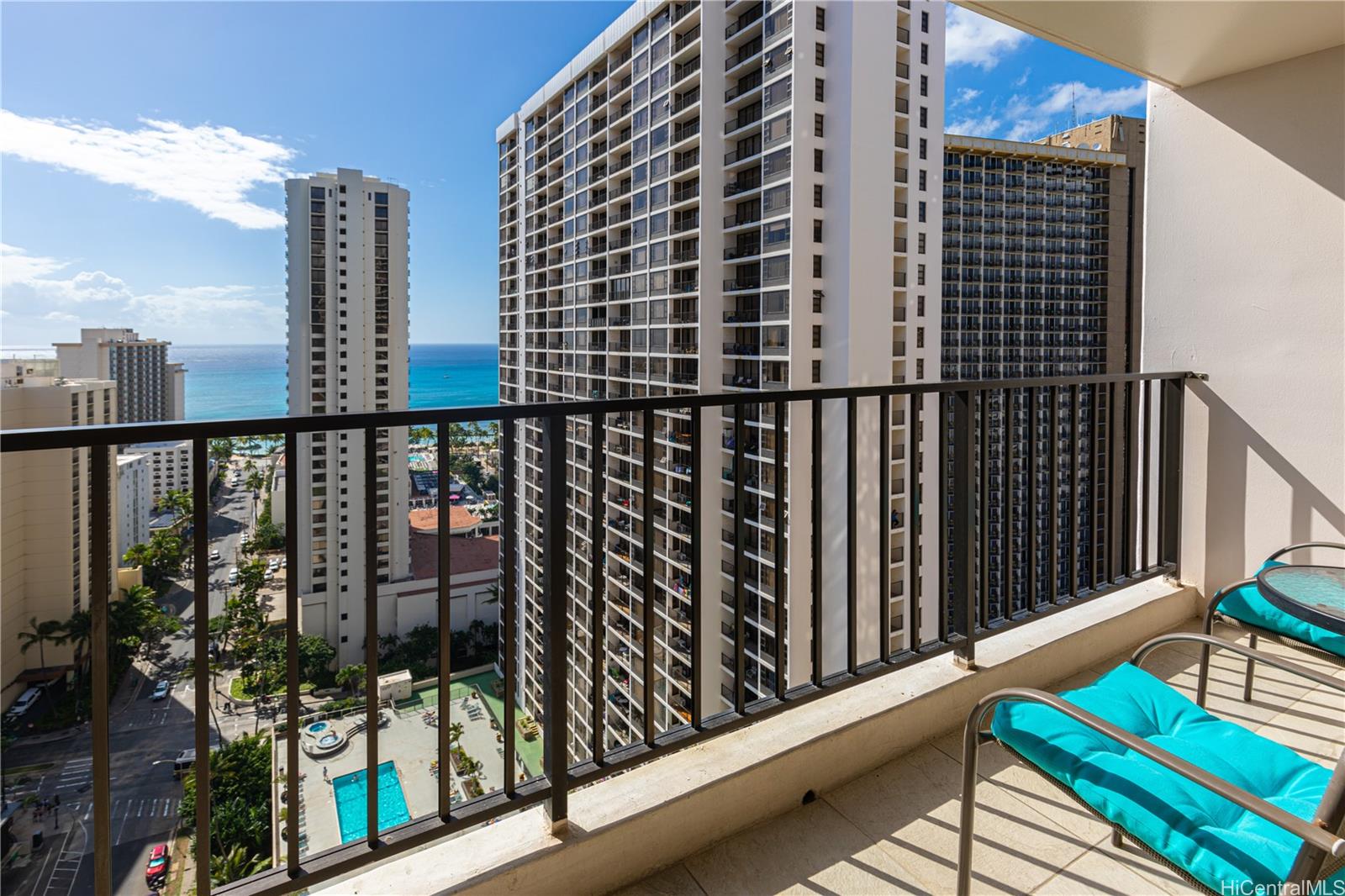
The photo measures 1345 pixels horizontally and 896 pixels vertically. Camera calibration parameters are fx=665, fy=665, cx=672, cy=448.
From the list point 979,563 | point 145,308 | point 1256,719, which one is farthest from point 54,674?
point 145,308

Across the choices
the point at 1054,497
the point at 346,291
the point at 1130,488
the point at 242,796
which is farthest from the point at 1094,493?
the point at 346,291

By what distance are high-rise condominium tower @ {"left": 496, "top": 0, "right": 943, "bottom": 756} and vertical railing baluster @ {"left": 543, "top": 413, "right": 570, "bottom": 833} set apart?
7.79m

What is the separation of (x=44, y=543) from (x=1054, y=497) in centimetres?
265

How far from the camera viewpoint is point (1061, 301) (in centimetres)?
981

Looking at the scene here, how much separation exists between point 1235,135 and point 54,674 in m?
3.74

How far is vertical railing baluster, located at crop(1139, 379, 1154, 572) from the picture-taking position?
8.31 ft

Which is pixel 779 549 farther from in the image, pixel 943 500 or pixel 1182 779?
pixel 1182 779

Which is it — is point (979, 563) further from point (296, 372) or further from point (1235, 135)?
point (296, 372)

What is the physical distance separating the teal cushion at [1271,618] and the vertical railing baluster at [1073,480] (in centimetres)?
37

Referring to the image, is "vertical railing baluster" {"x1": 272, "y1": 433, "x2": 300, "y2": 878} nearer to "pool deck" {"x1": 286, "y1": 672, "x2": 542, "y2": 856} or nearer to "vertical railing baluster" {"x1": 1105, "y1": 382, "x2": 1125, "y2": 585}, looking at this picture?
"pool deck" {"x1": 286, "y1": 672, "x2": 542, "y2": 856}

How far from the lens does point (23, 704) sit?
4.35ft

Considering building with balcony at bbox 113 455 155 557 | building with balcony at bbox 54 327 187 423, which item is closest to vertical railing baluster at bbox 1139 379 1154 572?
building with balcony at bbox 113 455 155 557

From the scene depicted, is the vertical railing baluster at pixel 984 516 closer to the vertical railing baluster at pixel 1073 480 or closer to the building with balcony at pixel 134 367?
the vertical railing baluster at pixel 1073 480

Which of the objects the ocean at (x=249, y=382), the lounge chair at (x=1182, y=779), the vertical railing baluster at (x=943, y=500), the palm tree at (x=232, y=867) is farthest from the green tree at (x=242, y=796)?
the ocean at (x=249, y=382)
